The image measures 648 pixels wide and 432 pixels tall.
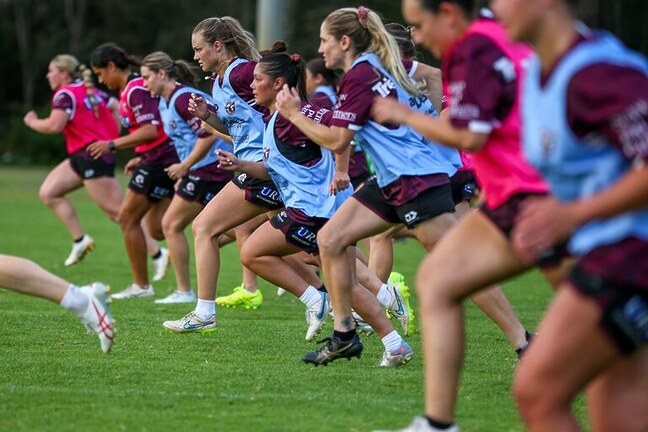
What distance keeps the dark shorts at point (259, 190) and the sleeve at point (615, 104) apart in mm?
4840

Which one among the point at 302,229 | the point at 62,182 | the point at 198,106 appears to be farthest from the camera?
the point at 62,182

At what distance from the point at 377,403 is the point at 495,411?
595 millimetres

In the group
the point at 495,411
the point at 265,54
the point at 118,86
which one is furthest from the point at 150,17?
the point at 495,411

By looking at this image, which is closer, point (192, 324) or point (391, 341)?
point (391, 341)

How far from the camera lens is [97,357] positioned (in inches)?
291

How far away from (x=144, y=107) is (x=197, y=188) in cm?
140

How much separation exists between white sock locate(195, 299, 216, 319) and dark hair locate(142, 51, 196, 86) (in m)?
2.93

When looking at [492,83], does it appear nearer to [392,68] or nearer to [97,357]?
[392,68]

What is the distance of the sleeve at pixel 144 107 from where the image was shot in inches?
437

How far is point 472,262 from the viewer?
4.45 m

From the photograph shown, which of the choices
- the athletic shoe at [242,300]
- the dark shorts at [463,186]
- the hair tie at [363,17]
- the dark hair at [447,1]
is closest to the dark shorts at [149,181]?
the athletic shoe at [242,300]

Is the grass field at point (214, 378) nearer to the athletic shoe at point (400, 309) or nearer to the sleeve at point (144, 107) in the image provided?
the athletic shoe at point (400, 309)

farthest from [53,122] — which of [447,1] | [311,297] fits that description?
[447,1]

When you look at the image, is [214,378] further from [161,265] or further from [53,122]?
Answer: [53,122]
